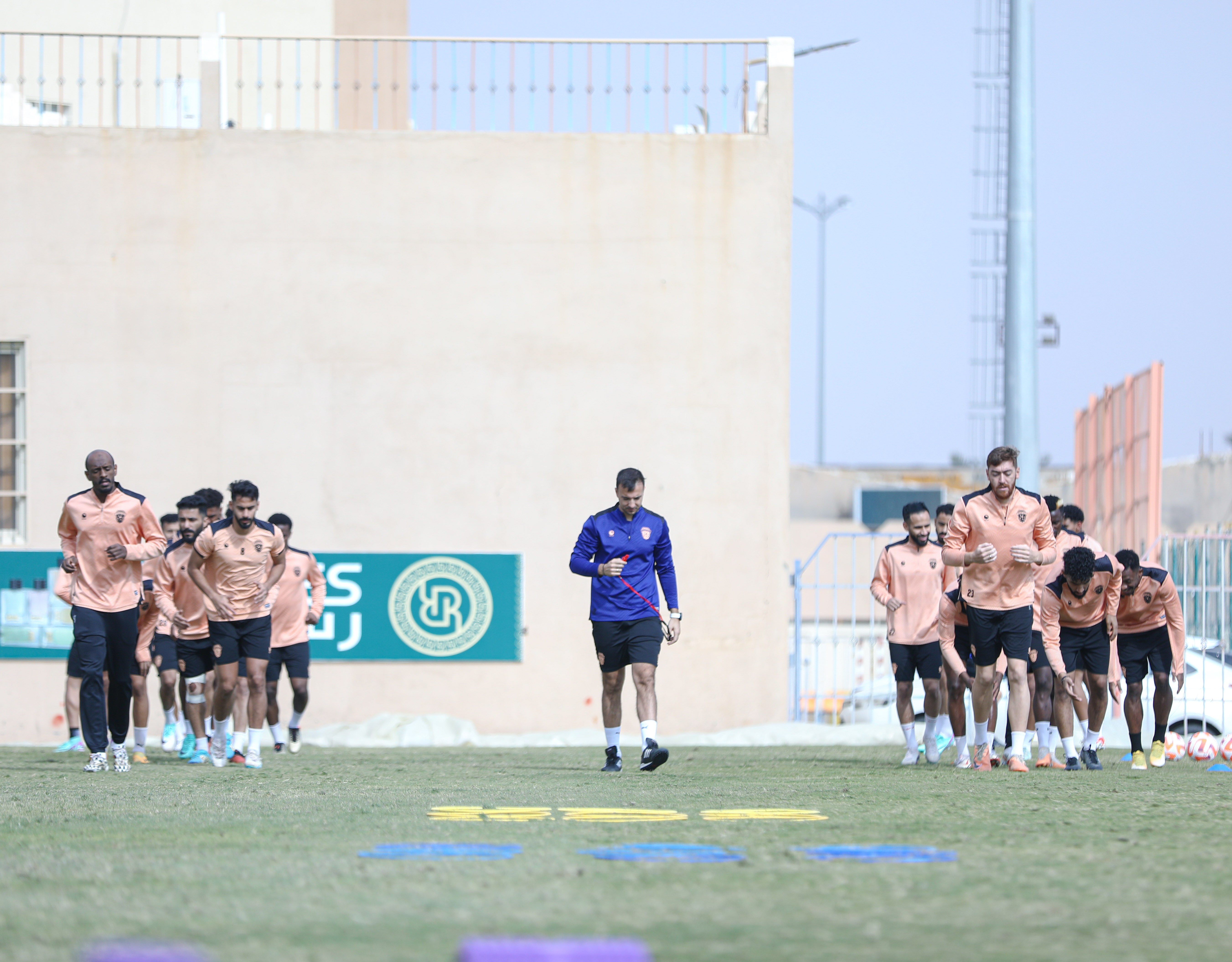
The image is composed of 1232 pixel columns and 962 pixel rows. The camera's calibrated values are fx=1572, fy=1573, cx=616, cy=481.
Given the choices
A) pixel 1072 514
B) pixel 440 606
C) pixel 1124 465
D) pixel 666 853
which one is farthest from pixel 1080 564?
pixel 1124 465

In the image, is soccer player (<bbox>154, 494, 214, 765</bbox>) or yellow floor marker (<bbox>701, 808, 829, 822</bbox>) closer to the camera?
yellow floor marker (<bbox>701, 808, 829, 822</bbox>)

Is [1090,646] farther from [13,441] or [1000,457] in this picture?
[13,441]

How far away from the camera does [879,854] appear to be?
546 centimetres

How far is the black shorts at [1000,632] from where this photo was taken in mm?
10070

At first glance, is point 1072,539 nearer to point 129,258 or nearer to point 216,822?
point 216,822

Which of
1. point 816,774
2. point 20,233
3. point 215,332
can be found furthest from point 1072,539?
point 20,233

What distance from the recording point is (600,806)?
7.52 meters

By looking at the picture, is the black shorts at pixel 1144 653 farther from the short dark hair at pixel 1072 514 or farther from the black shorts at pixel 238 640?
the black shorts at pixel 238 640

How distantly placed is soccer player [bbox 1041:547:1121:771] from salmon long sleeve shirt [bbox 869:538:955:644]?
837mm

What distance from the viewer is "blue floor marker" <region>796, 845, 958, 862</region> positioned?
532 cm

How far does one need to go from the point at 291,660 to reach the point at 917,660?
208 inches

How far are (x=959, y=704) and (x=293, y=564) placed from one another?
565 centimetres

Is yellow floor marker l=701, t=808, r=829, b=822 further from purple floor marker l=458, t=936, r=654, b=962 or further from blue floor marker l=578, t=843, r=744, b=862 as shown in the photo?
purple floor marker l=458, t=936, r=654, b=962

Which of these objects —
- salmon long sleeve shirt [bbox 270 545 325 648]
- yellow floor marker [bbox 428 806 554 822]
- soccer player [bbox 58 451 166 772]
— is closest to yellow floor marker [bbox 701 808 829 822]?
yellow floor marker [bbox 428 806 554 822]
